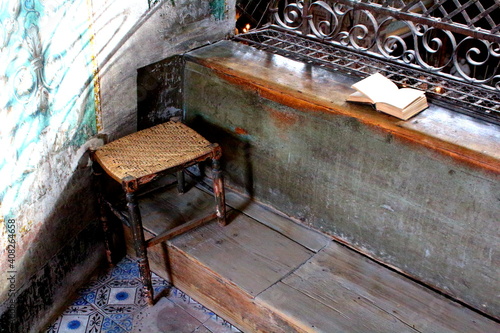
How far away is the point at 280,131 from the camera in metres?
2.99

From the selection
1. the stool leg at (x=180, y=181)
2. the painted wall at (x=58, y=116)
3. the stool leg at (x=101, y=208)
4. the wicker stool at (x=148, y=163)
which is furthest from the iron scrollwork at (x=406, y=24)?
the stool leg at (x=101, y=208)

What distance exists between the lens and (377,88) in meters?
2.76

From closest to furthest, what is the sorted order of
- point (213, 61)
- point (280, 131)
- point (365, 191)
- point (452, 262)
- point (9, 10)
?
point (9, 10) < point (452, 262) < point (365, 191) < point (280, 131) < point (213, 61)

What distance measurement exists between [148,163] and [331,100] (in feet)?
3.11

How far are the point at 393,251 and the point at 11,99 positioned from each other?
1900mm

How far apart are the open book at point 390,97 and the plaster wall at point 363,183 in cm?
12

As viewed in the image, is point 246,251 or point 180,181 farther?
point 180,181

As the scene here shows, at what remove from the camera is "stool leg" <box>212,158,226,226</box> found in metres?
2.89

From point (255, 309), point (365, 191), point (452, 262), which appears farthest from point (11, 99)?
point (452, 262)

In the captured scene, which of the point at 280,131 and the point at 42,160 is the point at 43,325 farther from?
the point at 280,131

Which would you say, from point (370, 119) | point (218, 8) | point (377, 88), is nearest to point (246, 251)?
point (370, 119)

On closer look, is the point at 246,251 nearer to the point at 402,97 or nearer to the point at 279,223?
the point at 279,223

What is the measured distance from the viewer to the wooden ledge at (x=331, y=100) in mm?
2402

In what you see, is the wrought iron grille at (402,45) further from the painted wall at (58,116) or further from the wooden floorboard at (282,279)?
the wooden floorboard at (282,279)
